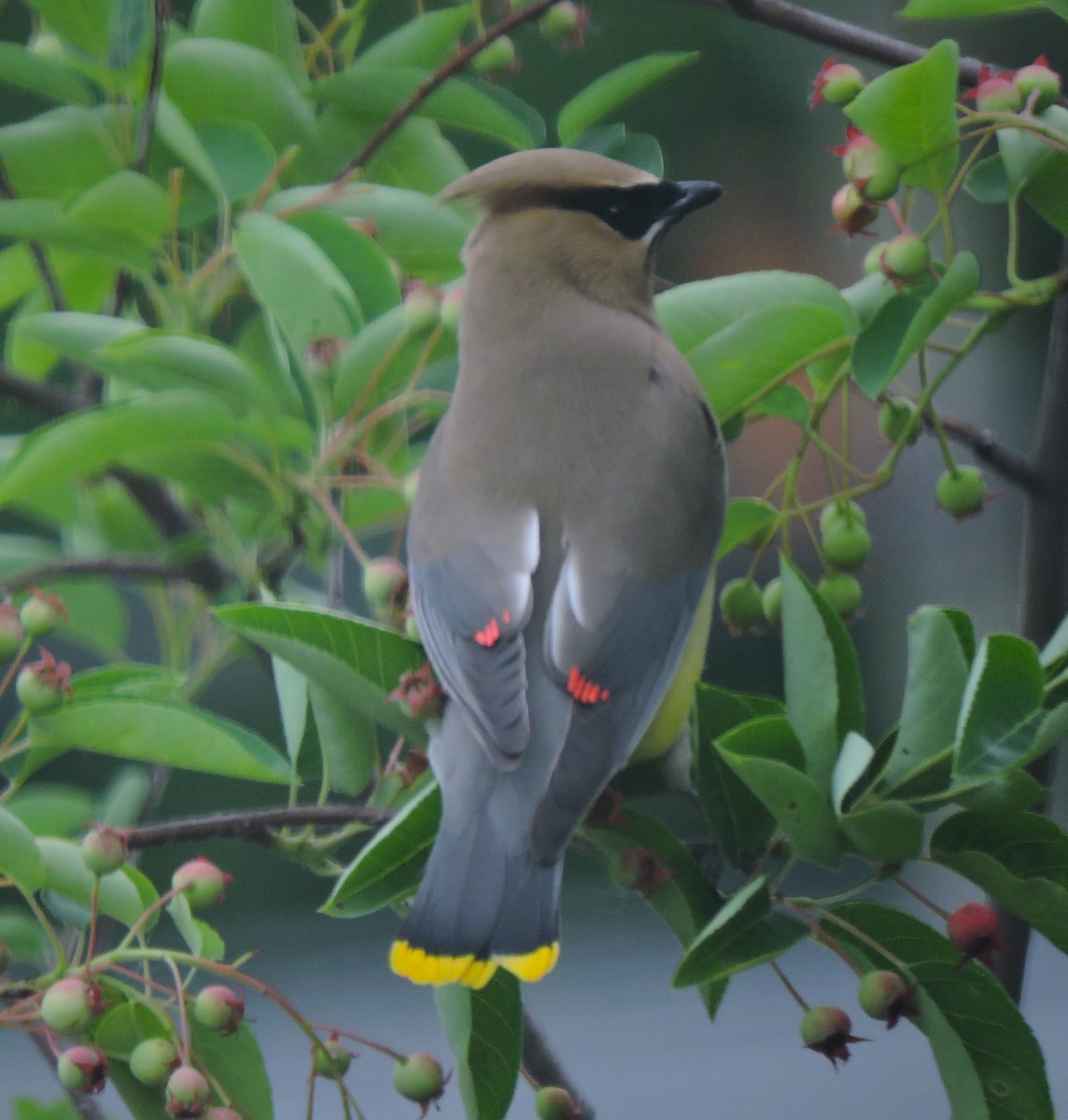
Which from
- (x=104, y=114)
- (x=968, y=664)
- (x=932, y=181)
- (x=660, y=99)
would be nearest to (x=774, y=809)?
(x=968, y=664)

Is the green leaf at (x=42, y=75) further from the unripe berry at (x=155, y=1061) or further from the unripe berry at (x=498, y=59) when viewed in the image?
the unripe berry at (x=155, y=1061)

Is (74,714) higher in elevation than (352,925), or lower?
higher

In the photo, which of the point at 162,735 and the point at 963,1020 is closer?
the point at 963,1020

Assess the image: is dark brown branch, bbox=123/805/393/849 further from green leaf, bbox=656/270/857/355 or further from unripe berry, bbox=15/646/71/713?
green leaf, bbox=656/270/857/355

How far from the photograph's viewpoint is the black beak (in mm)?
1856

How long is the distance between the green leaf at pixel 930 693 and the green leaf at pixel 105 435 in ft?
2.10

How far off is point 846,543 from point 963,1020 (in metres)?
0.48

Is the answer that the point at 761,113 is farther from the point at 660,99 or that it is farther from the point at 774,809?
the point at 774,809

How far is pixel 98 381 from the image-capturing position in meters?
2.00

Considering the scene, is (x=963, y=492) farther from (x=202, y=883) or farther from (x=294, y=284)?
(x=202, y=883)

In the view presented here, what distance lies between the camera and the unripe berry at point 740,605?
5.43ft

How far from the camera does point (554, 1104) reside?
1479 mm

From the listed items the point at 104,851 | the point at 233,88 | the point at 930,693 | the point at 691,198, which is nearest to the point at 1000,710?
the point at 930,693

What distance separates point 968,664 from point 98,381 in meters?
1.10
